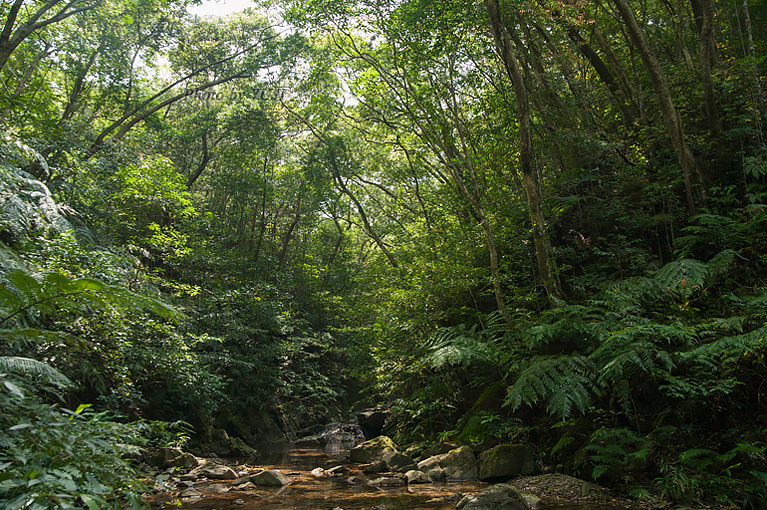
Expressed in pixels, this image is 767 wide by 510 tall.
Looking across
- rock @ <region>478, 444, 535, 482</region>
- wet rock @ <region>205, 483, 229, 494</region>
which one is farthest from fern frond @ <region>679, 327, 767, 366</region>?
wet rock @ <region>205, 483, 229, 494</region>

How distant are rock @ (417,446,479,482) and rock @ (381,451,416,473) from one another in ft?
2.02

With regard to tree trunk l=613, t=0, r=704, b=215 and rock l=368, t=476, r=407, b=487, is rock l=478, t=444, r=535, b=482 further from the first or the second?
tree trunk l=613, t=0, r=704, b=215

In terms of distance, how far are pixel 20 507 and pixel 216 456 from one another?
8994 mm

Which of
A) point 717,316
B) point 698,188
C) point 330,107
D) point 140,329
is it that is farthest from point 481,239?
point 330,107

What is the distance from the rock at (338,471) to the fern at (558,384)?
4.27m

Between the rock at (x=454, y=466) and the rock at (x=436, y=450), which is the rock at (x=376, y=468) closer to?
the rock at (x=436, y=450)

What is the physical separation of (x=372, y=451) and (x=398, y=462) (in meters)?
1.09

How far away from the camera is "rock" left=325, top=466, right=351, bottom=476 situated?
8172 millimetres

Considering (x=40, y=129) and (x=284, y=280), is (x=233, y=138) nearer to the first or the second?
(x=284, y=280)

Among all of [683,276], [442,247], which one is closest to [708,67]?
[683,276]

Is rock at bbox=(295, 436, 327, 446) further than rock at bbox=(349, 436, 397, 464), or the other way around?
rock at bbox=(295, 436, 327, 446)

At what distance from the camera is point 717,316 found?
5.31 meters

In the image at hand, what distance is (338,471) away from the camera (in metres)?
8.28

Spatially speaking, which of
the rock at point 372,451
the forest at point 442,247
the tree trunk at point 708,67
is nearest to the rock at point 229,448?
the forest at point 442,247
